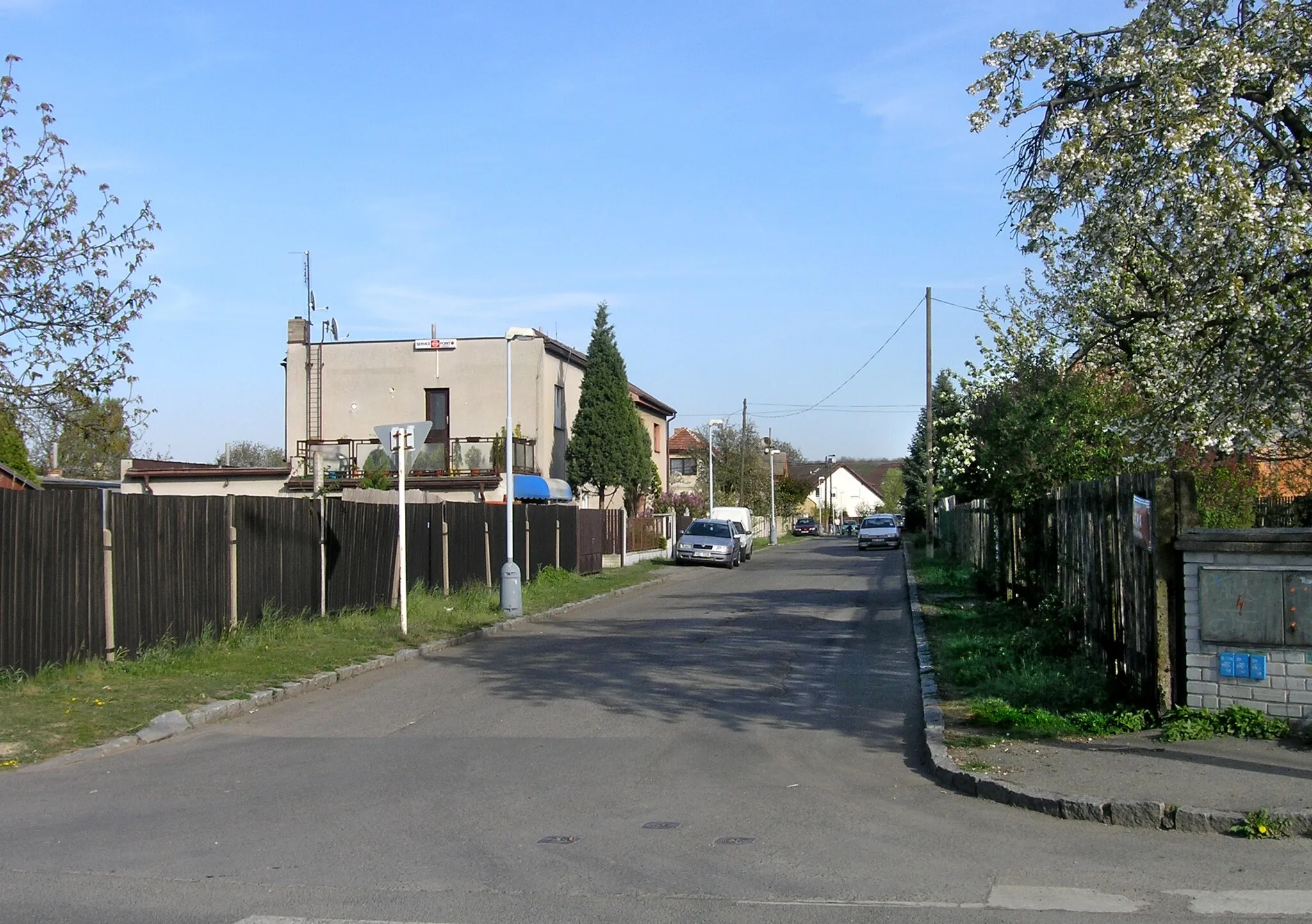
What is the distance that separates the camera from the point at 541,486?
3462cm

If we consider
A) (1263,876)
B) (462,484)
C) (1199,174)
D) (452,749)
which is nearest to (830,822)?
(1263,876)

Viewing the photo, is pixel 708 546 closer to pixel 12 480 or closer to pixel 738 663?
pixel 12 480

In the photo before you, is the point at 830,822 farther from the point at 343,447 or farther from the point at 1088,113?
the point at 343,447

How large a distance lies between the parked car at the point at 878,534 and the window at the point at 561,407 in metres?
20.9

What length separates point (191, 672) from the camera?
12789mm

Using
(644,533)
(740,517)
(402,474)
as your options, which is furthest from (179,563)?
(740,517)

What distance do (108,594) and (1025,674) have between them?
935 cm

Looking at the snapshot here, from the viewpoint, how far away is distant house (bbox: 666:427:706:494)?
7575cm

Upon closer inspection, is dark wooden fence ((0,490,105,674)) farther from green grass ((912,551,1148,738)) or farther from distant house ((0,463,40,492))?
Answer: green grass ((912,551,1148,738))

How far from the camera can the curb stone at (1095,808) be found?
6574 millimetres

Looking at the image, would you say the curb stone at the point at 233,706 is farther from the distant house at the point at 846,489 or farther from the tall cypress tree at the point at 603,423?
the distant house at the point at 846,489

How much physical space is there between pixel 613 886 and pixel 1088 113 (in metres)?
8.13

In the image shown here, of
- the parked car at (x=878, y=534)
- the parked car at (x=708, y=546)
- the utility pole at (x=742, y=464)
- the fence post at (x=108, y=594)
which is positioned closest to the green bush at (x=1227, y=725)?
the fence post at (x=108, y=594)

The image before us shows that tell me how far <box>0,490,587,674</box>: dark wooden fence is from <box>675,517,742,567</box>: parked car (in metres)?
18.8
